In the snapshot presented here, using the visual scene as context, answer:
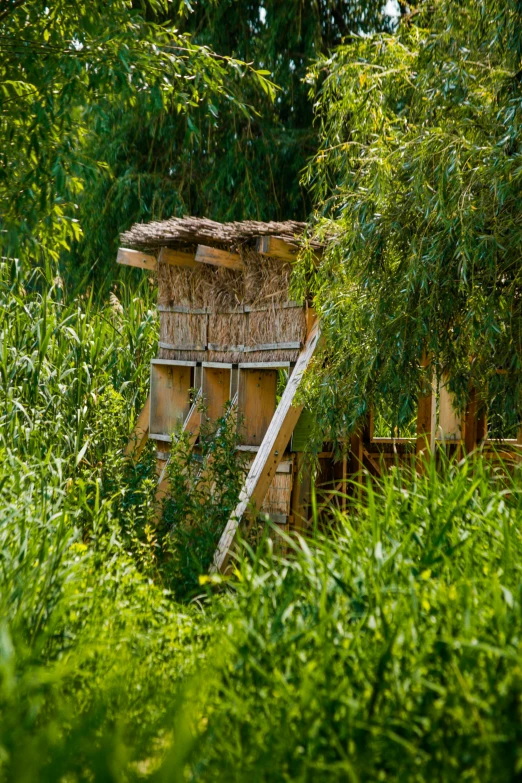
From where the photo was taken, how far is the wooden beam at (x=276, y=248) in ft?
22.3

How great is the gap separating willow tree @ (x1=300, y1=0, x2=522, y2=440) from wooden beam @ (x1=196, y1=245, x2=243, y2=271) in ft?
3.65

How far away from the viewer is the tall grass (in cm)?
263

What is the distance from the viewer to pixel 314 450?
22.1 ft

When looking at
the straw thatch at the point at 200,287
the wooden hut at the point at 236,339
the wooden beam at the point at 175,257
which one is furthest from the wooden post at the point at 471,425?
the wooden beam at the point at 175,257

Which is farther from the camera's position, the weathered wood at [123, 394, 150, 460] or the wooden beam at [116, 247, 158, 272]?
the wooden beam at [116, 247, 158, 272]

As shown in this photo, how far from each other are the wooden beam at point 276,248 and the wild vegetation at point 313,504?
0.80ft

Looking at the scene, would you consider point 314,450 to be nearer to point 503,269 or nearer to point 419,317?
point 419,317

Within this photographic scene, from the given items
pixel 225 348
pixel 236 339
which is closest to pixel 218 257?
pixel 236 339

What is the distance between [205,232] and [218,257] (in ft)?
0.91

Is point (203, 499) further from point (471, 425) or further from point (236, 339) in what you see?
point (471, 425)

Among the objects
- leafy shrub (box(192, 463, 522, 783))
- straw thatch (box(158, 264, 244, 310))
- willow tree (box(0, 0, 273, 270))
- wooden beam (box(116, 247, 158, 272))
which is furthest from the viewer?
wooden beam (box(116, 247, 158, 272))

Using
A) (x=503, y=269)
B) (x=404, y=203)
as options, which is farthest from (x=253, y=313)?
(x=503, y=269)

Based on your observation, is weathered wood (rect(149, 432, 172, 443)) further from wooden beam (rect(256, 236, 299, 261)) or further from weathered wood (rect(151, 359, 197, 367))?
wooden beam (rect(256, 236, 299, 261))

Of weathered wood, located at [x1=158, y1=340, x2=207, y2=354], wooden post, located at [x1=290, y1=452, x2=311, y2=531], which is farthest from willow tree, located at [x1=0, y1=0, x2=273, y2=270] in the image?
wooden post, located at [x1=290, y1=452, x2=311, y2=531]
